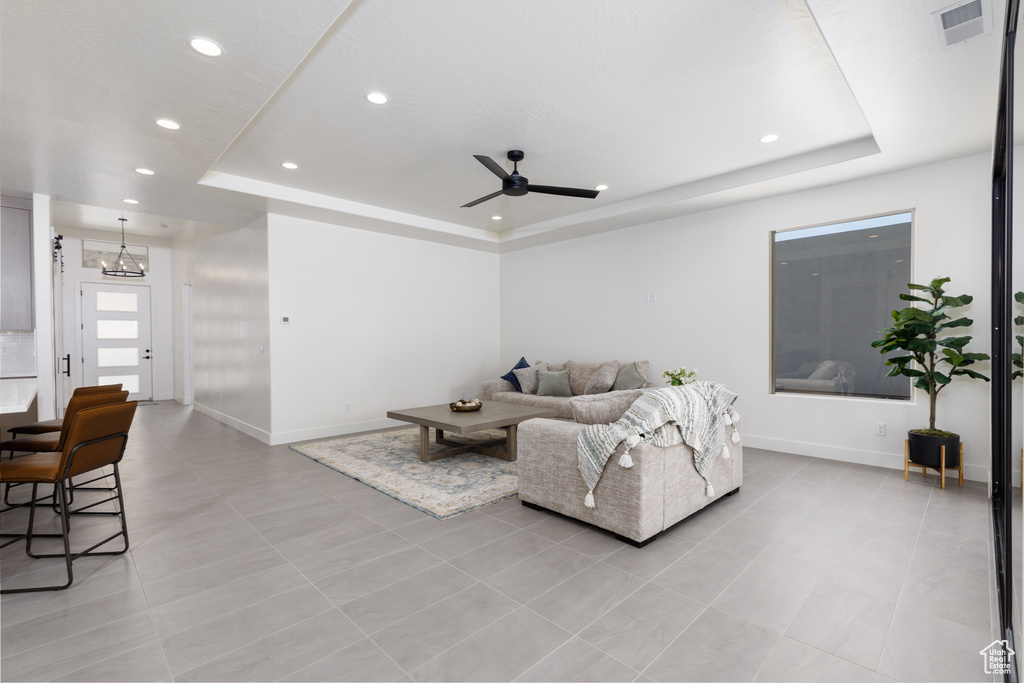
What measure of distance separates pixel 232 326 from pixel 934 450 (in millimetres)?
7737

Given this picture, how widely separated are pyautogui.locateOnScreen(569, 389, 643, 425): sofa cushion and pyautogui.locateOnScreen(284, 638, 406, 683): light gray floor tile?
2.99 meters

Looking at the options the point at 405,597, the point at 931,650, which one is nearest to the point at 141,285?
the point at 405,597

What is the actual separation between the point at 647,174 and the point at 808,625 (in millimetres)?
3878

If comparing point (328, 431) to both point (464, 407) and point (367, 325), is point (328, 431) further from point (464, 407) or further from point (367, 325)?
point (464, 407)

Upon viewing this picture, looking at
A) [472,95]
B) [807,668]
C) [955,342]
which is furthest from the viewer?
[955,342]

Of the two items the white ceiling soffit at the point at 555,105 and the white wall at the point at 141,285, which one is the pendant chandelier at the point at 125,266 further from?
the white ceiling soffit at the point at 555,105

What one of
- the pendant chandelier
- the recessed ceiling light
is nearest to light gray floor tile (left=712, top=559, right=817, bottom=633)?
the recessed ceiling light

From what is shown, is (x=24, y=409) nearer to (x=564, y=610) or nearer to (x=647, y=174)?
(x=564, y=610)

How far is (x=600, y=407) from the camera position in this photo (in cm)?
468

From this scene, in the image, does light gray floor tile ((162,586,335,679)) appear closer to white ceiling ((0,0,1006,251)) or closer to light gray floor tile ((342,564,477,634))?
light gray floor tile ((342,564,477,634))

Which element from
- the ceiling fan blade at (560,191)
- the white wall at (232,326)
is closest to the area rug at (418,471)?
the white wall at (232,326)

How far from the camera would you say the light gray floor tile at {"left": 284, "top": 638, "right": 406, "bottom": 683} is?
1706mm

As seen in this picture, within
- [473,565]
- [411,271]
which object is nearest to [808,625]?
[473,565]

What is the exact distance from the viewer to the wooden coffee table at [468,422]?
13.8ft
